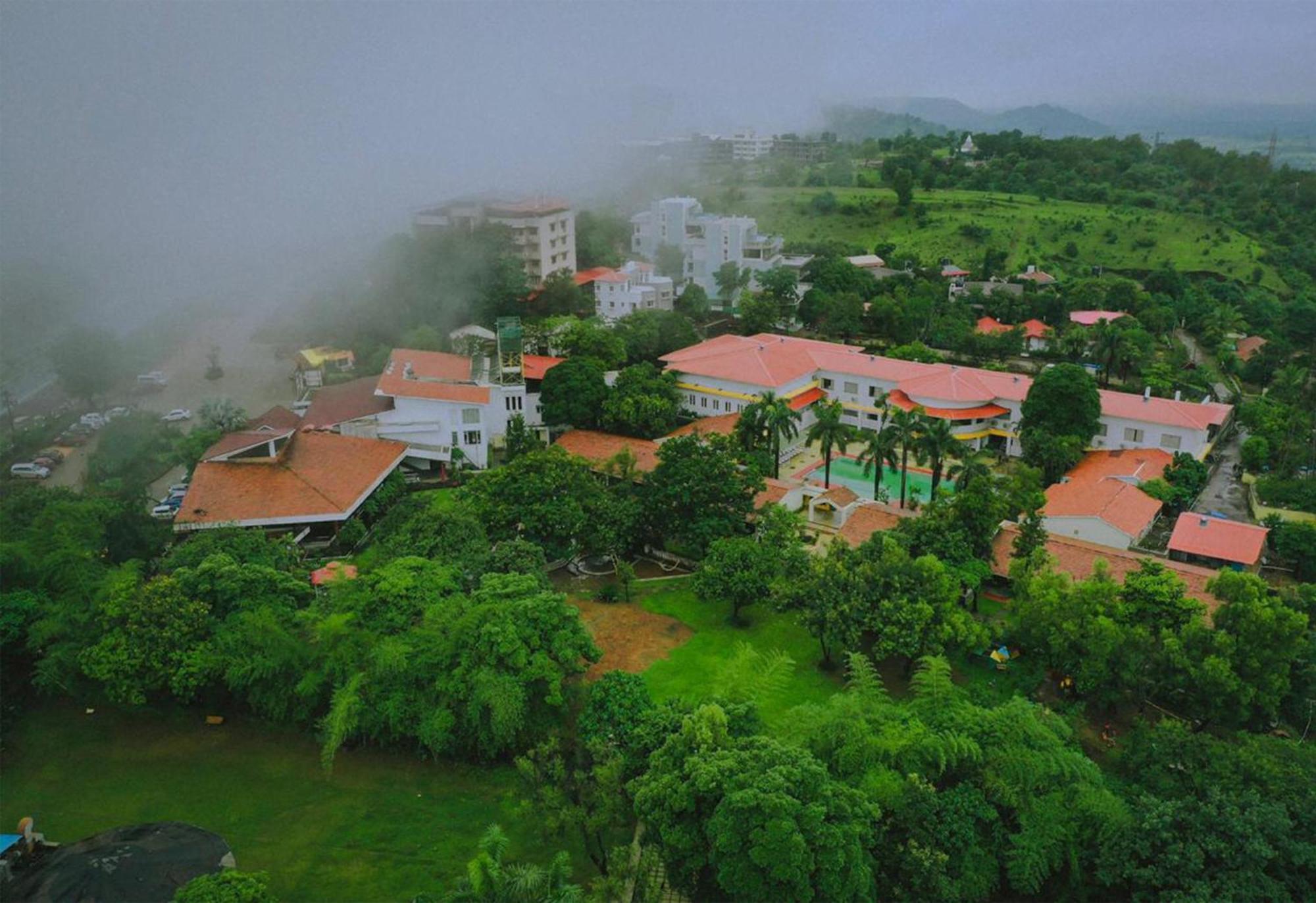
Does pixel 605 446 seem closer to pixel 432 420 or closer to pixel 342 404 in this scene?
pixel 432 420

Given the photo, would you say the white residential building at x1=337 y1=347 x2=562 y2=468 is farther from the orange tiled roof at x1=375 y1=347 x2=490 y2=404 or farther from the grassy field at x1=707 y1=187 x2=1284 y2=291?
the grassy field at x1=707 y1=187 x2=1284 y2=291

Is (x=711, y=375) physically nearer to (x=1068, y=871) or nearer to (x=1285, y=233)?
(x=1068, y=871)

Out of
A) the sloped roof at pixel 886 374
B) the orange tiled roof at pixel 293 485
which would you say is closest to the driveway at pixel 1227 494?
the sloped roof at pixel 886 374

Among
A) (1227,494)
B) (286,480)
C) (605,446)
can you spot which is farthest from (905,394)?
(286,480)

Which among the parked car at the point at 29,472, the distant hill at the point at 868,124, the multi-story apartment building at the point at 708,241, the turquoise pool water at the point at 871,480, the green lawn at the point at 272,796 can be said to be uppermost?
the distant hill at the point at 868,124

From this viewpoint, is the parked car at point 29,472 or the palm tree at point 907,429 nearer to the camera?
the palm tree at point 907,429

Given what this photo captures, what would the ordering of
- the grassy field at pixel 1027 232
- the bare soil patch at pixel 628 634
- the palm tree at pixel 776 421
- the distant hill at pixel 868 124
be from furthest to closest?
the distant hill at pixel 868 124, the grassy field at pixel 1027 232, the palm tree at pixel 776 421, the bare soil patch at pixel 628 634

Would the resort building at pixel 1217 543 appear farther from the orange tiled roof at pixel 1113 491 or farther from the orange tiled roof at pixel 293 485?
the orange tiled roof at pixel 293 485

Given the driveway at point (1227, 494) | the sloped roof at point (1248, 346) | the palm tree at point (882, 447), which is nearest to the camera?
the palm tree at point (882, 447)
